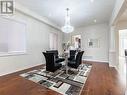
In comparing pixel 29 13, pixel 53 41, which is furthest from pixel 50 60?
pixel 53 41

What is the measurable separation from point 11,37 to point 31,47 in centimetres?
140

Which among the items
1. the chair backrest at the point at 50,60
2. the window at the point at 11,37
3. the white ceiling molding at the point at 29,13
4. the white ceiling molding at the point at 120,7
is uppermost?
the white ceiling molding at the point at 29,13

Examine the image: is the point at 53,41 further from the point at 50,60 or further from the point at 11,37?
the point at 50,60

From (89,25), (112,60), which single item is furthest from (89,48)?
(112,60)

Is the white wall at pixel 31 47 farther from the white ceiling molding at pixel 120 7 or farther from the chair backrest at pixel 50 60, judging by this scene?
the white ceiling molding at pixel 120 7

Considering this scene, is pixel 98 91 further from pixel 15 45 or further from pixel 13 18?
pixel 13 18

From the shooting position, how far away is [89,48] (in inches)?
326

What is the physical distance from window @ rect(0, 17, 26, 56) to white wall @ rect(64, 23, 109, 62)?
5149 mm

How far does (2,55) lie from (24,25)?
1.89 m

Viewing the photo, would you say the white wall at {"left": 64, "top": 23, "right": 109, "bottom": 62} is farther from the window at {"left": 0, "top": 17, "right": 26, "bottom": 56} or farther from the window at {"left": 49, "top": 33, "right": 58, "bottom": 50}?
the window at {"left": 0, "top": 17, "right": 26, "bottom": 56}

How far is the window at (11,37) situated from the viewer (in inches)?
157

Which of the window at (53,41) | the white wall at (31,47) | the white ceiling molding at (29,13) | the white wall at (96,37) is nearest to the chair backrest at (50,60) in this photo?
the white wall at (31,47)

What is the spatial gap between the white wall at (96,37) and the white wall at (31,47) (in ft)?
9.87

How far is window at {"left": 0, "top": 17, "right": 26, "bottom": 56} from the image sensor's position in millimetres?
3981
